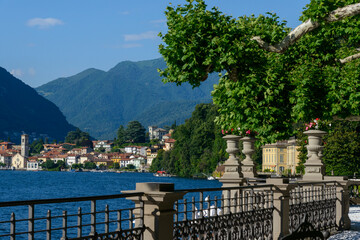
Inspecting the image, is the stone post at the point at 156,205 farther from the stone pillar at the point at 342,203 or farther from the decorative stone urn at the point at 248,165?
the decorative stone urn at the point at 248,165

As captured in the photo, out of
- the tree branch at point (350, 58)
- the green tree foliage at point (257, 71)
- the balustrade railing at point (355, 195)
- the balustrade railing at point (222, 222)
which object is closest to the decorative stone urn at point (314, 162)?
the green tree foliage at point (257, 71)

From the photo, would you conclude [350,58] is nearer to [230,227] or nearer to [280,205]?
[280,205]

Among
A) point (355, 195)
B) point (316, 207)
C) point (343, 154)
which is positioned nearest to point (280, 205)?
point (316, 207)

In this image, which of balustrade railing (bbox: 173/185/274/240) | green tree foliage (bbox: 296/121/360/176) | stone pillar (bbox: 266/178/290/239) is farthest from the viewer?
green tree foliage (bbox: 296/121/360/176)

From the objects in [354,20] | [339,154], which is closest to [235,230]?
[354,20]

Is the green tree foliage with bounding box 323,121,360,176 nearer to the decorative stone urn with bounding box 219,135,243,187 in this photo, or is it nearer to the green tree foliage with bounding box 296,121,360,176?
the green tree foliage with bounding box 296,121,360,176

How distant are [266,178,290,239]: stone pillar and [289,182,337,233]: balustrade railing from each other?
0.83 m

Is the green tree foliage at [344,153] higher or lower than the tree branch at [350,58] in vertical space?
lower

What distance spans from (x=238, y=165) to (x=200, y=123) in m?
113

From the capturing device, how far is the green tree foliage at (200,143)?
121375 millimetres

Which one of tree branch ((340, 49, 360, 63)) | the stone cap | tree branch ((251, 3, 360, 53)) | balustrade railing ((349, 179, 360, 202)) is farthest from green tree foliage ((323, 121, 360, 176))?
the stone cap

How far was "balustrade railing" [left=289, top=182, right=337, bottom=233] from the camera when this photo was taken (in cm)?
1195

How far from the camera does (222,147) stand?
4680 inches

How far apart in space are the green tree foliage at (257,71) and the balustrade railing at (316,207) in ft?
8.37
